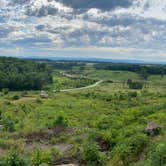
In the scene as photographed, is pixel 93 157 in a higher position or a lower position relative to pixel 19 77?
higher

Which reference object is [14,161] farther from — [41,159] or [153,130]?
[153,130]

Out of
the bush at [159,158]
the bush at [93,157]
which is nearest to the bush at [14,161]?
the bush at [93,157]

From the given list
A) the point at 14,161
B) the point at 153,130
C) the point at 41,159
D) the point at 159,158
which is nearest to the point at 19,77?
the point at 153,130

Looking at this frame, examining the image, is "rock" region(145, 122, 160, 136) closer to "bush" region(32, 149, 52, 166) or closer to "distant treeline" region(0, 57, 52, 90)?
"bush" region(32, 149, 52, 166)

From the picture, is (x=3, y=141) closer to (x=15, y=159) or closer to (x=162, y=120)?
(x=15, y=159)

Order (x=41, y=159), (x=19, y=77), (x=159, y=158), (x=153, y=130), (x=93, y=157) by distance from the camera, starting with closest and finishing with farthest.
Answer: (x=159, y=158), (x=93, y=157), (x=41, y=159), (x=153, y=130), (x=19, y=77)

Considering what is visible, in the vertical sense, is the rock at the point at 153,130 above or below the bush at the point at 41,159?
above

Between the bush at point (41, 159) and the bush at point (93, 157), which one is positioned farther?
the bush at point (41, 159)

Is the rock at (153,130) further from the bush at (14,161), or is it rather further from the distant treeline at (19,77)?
the distant treeline at (19,77)

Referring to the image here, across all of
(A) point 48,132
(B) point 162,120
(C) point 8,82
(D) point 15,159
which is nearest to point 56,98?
(C) point 8,82

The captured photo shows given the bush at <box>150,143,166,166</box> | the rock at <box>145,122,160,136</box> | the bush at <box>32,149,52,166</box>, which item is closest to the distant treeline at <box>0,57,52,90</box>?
the bush at <box>32,149,52,166</box>

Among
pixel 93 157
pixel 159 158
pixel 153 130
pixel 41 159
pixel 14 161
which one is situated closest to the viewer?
pixel 159 158
